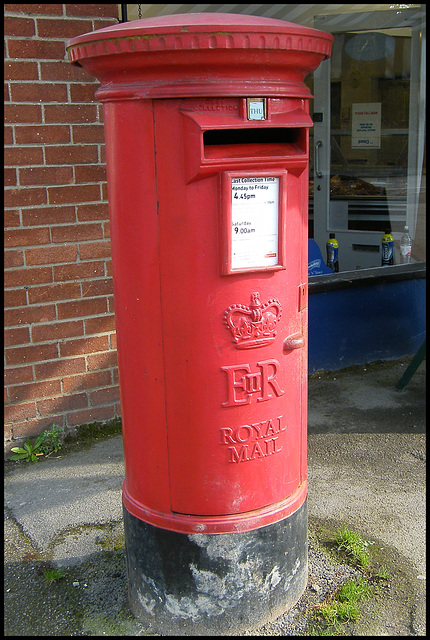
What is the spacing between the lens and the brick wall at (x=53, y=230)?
11.7 ft

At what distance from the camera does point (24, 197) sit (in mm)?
3625

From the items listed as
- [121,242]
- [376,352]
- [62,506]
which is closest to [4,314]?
[62,506]

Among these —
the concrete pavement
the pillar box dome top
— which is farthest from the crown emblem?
the concrete pavement

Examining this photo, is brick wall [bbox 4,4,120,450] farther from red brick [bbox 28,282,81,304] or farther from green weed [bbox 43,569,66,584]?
green weed [bbox 43,569,66,584]

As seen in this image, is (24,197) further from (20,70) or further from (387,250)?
(387,250)

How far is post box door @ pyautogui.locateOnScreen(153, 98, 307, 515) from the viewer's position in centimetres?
205

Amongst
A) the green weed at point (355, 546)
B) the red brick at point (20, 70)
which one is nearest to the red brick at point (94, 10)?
the red brick at point (20, 70)

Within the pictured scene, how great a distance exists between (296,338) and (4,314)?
2029 millimetres

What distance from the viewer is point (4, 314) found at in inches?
146

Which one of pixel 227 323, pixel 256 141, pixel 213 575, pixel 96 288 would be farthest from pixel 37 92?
pixel 213 575

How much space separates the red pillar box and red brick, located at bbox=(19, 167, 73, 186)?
152cm

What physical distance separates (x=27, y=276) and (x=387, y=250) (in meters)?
3.16

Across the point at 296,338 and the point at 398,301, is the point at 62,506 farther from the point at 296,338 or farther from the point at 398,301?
the point at 398,301

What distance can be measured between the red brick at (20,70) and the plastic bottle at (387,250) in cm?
323
